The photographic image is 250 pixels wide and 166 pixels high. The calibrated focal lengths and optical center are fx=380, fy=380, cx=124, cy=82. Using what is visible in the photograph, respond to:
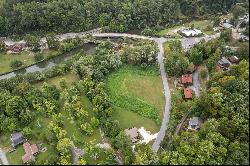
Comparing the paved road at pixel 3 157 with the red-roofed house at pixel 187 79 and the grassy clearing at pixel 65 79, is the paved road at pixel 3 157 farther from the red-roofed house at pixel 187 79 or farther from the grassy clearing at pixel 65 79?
the red-roofed house at pixel 187 79

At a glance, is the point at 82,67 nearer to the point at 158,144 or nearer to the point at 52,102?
the point at 52,102

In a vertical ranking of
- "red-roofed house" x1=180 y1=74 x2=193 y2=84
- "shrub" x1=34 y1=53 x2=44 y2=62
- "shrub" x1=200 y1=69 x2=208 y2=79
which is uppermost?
"shrub" x1=34 y1=53 x2=44 y2=62

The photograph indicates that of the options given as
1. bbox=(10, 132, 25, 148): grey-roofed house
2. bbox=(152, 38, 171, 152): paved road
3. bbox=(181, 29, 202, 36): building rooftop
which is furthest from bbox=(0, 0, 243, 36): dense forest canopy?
bbox=(10, 132, 25, 148): grey-roofed house

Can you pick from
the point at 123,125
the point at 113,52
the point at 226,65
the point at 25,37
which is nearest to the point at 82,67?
the point at 113,52

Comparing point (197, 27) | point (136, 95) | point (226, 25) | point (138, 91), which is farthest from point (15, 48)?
point (226, 25)

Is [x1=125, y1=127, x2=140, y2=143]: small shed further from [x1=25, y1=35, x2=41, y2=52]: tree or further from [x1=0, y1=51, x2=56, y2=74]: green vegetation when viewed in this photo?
[x1=25, y1=35, x2=41, y2=52]: tree

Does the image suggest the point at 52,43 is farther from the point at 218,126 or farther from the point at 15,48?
the point at 218,126
